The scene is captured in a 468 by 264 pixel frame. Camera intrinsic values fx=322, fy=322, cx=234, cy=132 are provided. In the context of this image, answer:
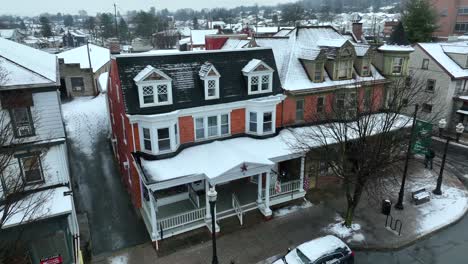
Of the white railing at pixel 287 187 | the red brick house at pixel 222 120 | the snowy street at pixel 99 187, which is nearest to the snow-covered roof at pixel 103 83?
the snowy street at pixel 99 187

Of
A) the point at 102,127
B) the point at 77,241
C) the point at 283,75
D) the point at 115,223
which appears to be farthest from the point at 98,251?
the point at 102,127

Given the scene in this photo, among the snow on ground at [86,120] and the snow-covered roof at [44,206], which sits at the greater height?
the snow-covered roof at [44,206]

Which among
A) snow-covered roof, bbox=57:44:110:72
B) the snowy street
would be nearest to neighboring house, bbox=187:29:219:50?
snow-covered roof, bbox=57:44:110:72

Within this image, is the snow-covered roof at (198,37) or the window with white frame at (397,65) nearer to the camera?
the window with white frame at (397,65)

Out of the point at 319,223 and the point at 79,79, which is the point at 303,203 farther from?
the point at 79,79

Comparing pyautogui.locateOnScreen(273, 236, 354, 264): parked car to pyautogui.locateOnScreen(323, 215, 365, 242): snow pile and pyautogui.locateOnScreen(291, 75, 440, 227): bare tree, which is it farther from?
pyautogui.locateOnScreen(291, 75, 440, 227): bare tree

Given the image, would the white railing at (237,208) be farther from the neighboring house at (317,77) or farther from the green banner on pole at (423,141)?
the green banner on pole at (423,141)
